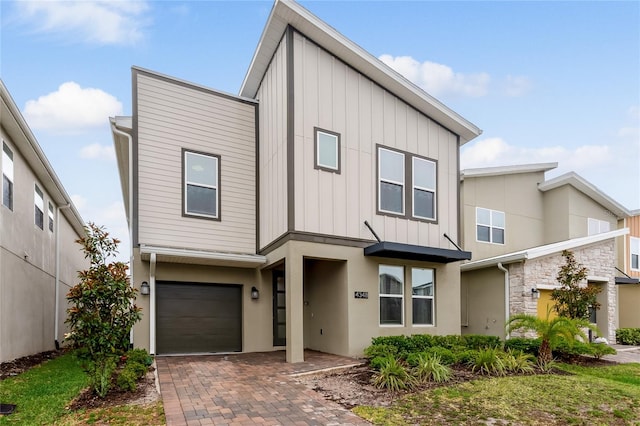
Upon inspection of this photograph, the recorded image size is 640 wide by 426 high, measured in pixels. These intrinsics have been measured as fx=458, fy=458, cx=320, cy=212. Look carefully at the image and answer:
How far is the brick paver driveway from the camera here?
5.82 metres

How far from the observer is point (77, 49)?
12680 millimetres

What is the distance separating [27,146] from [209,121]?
4424 millimetres

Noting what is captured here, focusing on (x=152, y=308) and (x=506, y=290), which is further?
(x=506, y=290)

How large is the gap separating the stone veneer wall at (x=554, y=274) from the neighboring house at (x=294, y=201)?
2.45 metres

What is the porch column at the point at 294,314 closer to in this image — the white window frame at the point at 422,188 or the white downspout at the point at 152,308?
the white downspout at the point at 152,308

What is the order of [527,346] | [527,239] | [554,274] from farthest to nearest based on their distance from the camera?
[527,239] → [554,274] → [527,346]

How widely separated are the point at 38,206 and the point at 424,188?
36.7ft

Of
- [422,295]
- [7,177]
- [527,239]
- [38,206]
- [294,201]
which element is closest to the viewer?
[294,201]

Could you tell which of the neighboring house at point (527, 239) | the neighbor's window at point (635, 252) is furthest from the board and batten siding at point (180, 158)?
the neighbor's window at point (635, 252)

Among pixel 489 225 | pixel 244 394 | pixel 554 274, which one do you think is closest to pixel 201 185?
pixel 244 394

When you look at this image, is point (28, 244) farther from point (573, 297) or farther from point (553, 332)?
point (573, 297)

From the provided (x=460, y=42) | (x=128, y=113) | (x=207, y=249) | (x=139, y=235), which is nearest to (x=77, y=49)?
(x=128, y=113)

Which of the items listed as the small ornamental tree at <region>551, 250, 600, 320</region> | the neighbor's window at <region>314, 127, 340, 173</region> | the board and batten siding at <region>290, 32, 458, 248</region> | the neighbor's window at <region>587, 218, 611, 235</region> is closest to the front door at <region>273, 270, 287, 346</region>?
the board and batten siding at <region>290, 32, 458, 248</region>

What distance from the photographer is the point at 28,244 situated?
11906 mm
